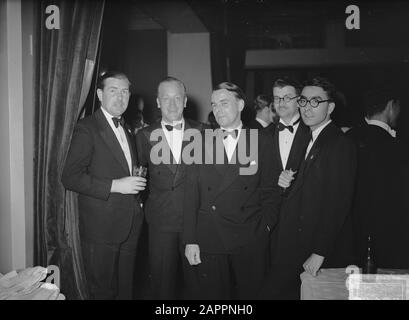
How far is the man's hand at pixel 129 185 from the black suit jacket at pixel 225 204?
0.24m

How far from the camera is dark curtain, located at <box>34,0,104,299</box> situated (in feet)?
7.01

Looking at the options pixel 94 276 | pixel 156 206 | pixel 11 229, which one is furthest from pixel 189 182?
pixel 11 229

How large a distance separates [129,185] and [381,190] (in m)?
1.41

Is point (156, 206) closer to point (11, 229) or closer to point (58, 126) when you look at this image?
point (58, 126)

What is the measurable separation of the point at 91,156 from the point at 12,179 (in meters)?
0.53

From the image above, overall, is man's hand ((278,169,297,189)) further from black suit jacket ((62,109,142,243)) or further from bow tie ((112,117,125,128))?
bow tie ((112,117,125,128))

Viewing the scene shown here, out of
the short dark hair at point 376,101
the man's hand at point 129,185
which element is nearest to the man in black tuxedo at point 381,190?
the short dark hair at point 376,101

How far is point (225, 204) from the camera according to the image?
2.05 m

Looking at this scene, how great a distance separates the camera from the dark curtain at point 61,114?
2137 mm

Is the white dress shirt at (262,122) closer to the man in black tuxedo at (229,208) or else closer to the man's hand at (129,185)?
the man in black tuxedo at (229,208)

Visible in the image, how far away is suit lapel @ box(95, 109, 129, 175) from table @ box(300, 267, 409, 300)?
1.09m

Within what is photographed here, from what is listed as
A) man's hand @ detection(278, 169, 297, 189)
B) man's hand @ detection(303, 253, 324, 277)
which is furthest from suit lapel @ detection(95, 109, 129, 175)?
man's hand @ detection(303, 253, 324, 277)

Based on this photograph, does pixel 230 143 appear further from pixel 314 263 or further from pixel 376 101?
pixel 376 101

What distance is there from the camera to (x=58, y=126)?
2156 millimetres
